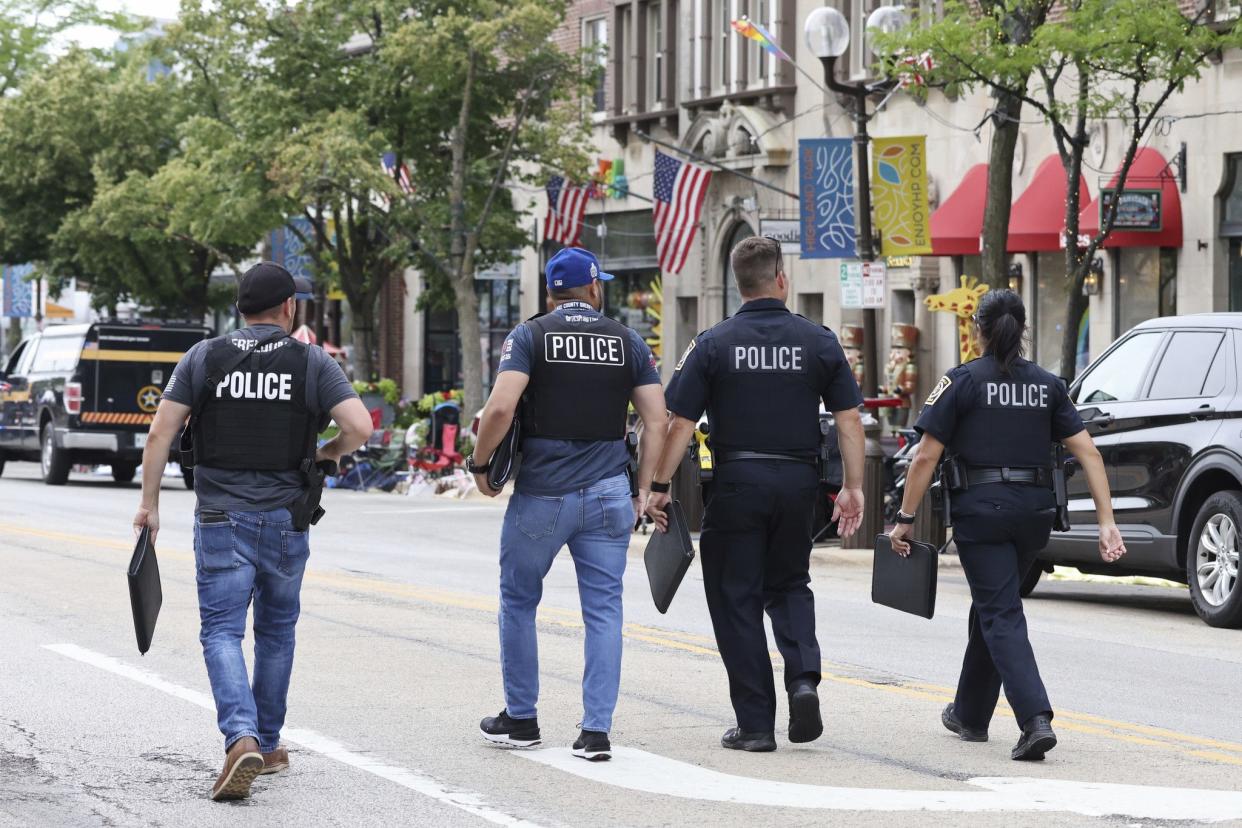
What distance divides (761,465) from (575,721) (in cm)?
153

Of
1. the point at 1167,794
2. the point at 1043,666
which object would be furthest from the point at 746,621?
A: the point at 1043,666

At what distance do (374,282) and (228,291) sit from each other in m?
11.4

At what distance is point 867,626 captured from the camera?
13.0 metres

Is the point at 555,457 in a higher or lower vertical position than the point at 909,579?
higher

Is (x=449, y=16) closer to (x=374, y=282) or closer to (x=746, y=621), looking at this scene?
(x=374, y=282)

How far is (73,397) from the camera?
30312 millimetres

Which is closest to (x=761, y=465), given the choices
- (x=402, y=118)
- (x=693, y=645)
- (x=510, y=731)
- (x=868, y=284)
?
(x=510, y=731)

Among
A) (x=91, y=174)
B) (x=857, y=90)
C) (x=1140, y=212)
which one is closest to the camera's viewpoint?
(x=857, y=90)

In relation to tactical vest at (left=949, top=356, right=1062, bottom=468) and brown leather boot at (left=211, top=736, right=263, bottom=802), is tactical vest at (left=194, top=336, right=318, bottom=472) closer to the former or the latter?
brown leather boot at (left=211, top=736, right=263, bottom=802)

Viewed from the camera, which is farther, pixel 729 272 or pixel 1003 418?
pixel 729 272

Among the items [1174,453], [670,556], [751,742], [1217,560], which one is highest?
[1174,453]

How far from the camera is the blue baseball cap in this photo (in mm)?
7859

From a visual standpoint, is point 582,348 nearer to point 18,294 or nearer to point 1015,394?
point 1015,394

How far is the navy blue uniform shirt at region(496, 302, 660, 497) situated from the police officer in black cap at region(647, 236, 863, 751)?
0.24 meters
